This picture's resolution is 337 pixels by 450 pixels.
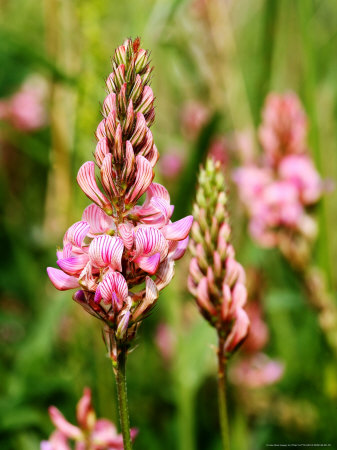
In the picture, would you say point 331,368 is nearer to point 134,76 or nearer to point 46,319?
point 46,319

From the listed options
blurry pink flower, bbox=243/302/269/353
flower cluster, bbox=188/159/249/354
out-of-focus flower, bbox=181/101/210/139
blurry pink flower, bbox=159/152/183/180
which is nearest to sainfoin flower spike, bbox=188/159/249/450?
flower cluster, bbox=188/159/249/354

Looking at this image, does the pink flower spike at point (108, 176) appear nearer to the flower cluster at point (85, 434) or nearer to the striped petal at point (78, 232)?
the striped petal at point (78, 232)

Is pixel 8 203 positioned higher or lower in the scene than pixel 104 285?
higher

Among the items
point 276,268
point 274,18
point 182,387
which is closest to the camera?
point 182,387

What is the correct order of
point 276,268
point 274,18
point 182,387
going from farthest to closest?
point 276,268 → point 274,18 → point 182,387

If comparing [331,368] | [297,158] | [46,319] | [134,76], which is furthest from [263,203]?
[134,76]
